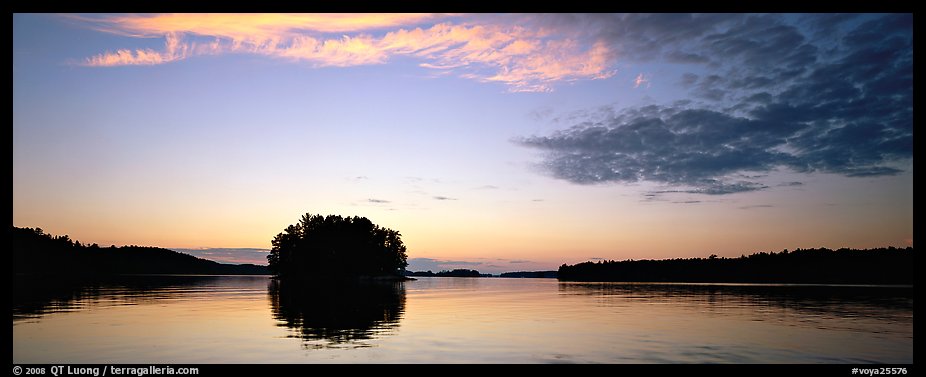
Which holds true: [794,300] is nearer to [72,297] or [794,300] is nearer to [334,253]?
[72,297]

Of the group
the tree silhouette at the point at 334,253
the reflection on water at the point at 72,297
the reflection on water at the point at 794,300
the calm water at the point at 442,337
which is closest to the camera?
the calm water at the point at 442,337

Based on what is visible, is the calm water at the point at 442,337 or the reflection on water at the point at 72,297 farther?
the reflection on water at the point at 72,297

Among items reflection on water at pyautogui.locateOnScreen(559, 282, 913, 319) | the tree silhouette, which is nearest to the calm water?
Result: reflection on water at pyautogui.locateOnScreen(559, 282, 913, 319)

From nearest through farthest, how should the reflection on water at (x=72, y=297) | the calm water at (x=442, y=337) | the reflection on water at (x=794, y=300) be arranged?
the calm water at (x=442, y=337) → the reflection on water at (x=72, y=297) → the reflection on water at (x=794, y=300)

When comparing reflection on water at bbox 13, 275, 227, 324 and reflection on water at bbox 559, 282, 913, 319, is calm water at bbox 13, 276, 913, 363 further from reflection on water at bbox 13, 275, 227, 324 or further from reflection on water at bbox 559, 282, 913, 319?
reflection on water at bbox 559, 282, 913, 319

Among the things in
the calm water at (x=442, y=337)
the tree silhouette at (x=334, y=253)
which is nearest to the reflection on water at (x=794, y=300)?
the calm water at (x=442, y=337)

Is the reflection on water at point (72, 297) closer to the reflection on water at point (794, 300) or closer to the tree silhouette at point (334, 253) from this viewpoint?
the reflection on water at point (794, 300)

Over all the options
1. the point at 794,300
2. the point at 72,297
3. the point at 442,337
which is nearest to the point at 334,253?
the point at 72,297

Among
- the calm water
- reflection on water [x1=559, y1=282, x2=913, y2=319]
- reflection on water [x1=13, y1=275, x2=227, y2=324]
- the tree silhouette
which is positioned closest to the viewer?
the calm water

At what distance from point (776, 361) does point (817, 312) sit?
112 ft

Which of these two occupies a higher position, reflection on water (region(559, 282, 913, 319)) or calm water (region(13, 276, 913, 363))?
calm water (region(13, 276, 913, 363))
